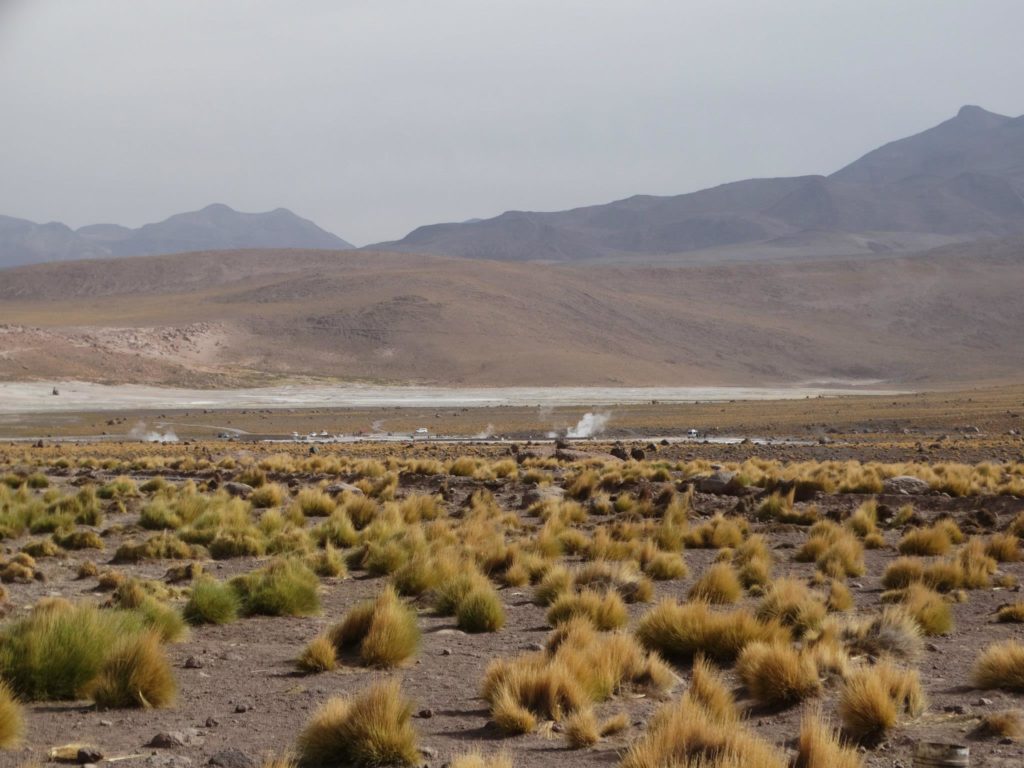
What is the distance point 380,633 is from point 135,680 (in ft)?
7.14

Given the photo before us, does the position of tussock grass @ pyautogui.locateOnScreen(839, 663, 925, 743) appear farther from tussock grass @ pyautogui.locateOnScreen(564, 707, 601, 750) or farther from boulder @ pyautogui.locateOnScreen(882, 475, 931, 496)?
boulder @ pyautogui.locateOnScreen(882, 475, 931, 496)

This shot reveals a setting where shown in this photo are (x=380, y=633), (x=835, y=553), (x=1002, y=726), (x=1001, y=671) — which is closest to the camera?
(x=1002, y=726)

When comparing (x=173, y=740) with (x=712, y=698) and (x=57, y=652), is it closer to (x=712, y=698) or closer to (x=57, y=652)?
(x=57, y=652)

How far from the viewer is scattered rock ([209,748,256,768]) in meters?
6.57

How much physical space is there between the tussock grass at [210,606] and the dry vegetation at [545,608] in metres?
0.02

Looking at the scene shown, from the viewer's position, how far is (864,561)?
15531mm

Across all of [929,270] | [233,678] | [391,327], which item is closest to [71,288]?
[391,327]

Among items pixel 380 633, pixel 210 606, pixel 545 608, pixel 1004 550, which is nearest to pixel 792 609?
pixel 545 608

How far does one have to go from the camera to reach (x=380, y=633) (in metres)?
9.66

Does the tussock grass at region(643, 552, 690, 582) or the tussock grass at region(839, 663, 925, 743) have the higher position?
the tussock grass at region(839, 663, 925, 743)

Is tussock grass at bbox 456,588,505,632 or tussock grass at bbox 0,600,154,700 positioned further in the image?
tussock grass at bbox 456,588,505,632

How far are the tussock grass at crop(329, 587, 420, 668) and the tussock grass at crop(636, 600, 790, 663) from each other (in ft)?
6.63

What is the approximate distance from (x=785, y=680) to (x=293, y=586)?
19.1 feet

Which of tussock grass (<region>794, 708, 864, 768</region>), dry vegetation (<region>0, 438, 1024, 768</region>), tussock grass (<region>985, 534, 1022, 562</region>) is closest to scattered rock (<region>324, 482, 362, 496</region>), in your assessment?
dry vegetation (<region>0, 438, 1024, 768</region>)
